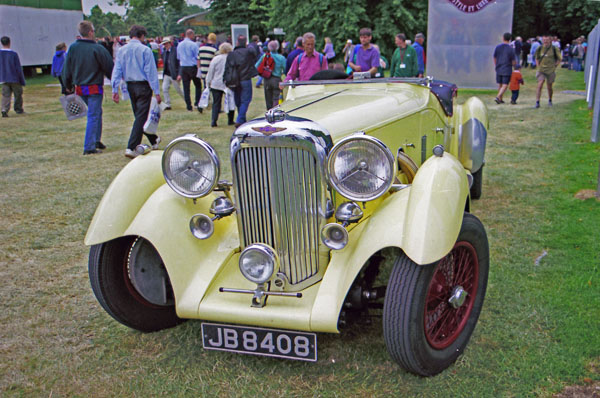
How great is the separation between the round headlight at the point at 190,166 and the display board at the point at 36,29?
22.0 meters

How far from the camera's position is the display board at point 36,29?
21562 mm

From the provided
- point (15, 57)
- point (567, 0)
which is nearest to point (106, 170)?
point (15, 57)

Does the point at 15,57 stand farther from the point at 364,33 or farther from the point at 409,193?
the point at 409,193

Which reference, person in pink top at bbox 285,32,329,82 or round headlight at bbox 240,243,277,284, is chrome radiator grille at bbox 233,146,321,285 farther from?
person in pink top at bbox 285,32,329,82

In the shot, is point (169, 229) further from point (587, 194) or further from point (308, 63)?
point (308, 63)

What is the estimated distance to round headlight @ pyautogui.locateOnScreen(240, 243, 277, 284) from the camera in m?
2.82

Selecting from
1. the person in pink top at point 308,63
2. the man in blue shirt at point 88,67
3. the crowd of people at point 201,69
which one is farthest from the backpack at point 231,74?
the man in blue shirt at point 88,67

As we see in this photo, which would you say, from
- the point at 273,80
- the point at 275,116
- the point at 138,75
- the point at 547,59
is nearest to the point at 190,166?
the point at 275,116

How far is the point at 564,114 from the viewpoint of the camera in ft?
38.1

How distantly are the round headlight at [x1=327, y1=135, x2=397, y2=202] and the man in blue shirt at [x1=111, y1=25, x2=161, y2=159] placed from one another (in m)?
5.45

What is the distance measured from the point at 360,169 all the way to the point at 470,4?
14792 millimetres

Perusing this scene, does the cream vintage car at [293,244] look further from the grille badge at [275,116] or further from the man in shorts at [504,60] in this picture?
the man in shorts at [504,60]

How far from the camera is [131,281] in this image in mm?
3252

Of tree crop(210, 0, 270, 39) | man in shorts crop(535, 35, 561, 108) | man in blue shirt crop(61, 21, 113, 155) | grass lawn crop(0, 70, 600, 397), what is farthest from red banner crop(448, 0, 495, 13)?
tree crop(210, 0, 270, 39)
